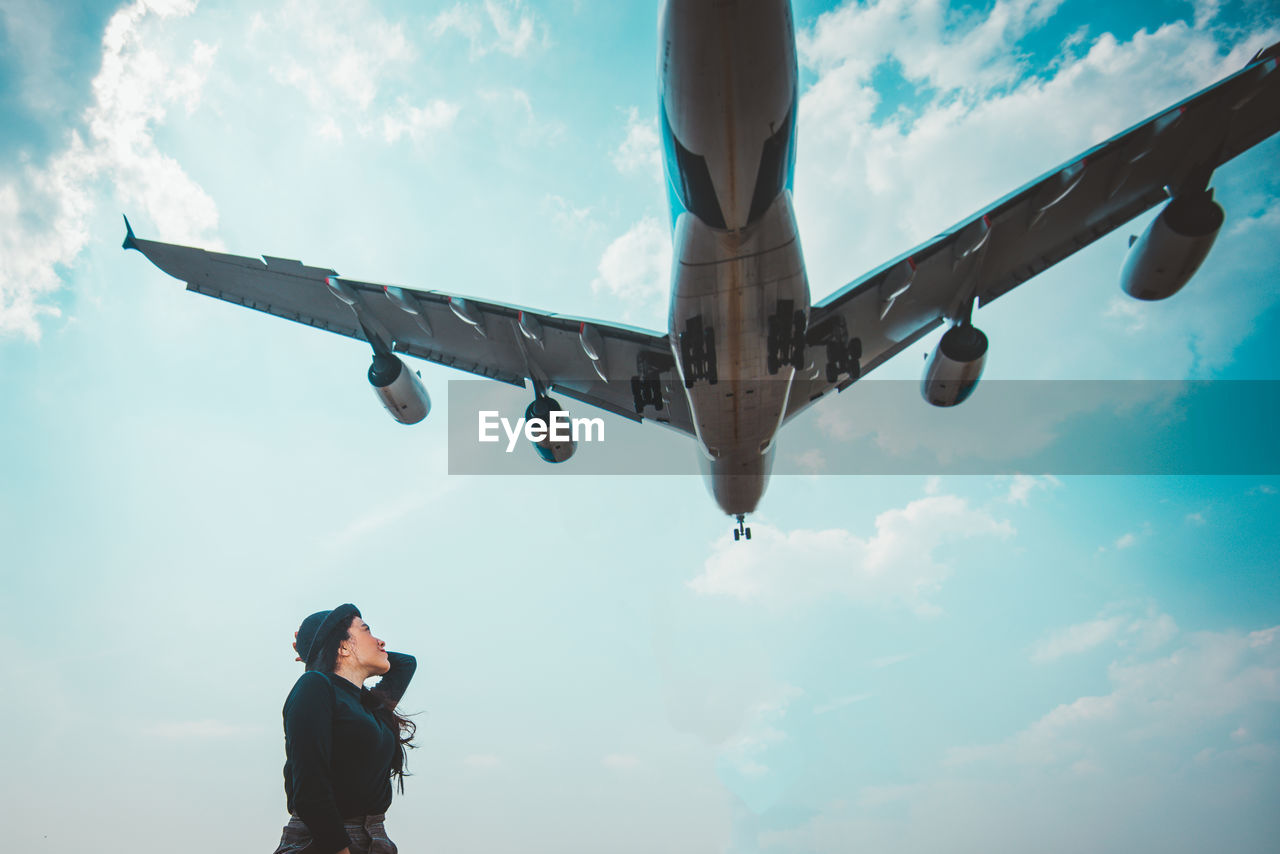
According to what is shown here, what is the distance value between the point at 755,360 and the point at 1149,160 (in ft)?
30.6

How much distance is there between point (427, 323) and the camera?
1683 cm

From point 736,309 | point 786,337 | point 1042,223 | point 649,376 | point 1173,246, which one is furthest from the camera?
point 649,376

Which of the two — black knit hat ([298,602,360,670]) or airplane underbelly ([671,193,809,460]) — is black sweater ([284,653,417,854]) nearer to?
black knit hat ([298,602,360,670])

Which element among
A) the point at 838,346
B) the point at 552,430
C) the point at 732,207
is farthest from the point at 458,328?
the point at 838,346

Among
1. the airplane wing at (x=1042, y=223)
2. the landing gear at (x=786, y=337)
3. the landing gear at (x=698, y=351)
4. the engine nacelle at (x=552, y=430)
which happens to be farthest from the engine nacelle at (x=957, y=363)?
the engine nacelle at (x=552, y=430)

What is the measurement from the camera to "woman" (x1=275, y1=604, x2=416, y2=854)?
318 centimetres

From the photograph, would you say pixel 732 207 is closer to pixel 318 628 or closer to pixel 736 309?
pixel 736 309

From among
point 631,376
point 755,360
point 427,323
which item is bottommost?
point 755,360

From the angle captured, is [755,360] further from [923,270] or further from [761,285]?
[923,270]

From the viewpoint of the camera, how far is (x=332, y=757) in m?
3.53

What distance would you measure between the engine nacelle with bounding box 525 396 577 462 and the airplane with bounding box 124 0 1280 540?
68mm

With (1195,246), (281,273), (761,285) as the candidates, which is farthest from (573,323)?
(1195,246)

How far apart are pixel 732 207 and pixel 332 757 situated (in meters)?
9.26

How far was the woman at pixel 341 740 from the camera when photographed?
10.4ft
